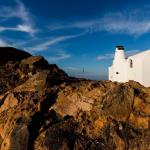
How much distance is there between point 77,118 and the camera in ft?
69.5

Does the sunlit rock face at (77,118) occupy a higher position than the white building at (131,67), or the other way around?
the white building at (131,67)

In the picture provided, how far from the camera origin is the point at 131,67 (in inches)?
1384

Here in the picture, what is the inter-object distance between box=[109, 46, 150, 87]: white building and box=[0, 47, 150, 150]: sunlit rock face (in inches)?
357

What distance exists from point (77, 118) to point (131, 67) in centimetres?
1599

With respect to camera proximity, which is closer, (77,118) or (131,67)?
(77,118)

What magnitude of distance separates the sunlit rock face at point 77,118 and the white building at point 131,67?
29.8ft

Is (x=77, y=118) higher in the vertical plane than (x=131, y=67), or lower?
lower

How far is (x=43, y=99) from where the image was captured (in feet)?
76.0

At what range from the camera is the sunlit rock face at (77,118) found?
19250 millimetres

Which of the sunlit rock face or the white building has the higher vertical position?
the white building

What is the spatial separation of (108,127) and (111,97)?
2.49m

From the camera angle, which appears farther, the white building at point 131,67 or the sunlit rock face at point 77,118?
the white building at point 131,67

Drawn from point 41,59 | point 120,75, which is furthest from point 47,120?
point 120,75

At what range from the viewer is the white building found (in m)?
32.2
